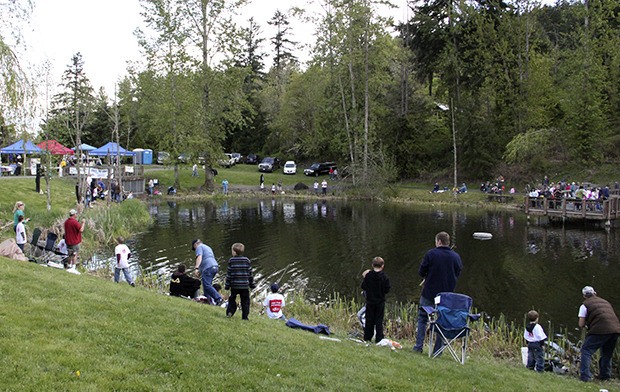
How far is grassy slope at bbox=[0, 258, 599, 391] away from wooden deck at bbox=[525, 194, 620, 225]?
2621 cm

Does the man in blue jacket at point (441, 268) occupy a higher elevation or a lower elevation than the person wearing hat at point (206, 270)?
higher

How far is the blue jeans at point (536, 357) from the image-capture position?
1033cm

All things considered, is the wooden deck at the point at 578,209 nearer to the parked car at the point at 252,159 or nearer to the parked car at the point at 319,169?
the parked car at the point at 319,169

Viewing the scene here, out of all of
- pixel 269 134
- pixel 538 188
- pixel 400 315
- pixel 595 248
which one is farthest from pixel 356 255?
pixel 269 134

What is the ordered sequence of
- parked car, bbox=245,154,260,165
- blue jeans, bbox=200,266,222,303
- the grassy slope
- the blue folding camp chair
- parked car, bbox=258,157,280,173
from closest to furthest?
the grassy slope
the blue folding camp chair
blue jeans, bbox=200,266,222,303
parked car, bbox=258,157,280,173
parked car, bbox=245,154,260,165

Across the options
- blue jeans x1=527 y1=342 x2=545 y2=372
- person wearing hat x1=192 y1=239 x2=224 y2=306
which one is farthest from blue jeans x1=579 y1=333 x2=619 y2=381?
person wearing hat x1=192 y1=239 x2=224 y2=306

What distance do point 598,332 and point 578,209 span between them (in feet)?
86.8

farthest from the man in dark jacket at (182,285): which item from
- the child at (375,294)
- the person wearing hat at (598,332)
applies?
the person wearing hat at (598,332)

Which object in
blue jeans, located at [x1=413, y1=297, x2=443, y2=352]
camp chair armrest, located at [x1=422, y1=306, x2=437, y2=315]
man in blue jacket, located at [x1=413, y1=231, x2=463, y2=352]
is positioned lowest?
blue jeans, located at [x1=413, y1=297, x2=443, y2=352]

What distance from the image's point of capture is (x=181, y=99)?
160ft

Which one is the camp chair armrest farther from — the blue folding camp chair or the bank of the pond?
the bank of the pond

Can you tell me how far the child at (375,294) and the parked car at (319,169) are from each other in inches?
2002

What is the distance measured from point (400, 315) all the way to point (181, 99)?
38.8 meters

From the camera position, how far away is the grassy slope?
6.08m
